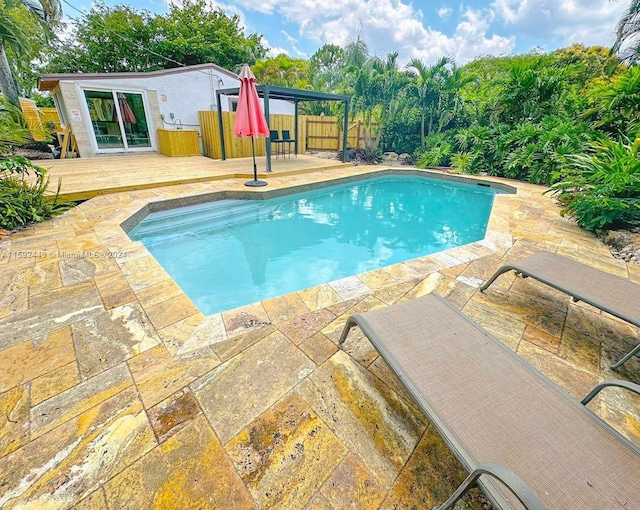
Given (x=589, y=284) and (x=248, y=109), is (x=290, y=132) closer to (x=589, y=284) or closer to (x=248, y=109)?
(x=248, y=109)

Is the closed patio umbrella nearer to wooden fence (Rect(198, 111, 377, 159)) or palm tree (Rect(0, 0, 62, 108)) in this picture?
wooden fence (Rect(198, 111, 377, 159))

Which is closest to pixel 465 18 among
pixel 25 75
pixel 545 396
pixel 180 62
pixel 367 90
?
pixel 367 90

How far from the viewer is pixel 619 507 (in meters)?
0.90

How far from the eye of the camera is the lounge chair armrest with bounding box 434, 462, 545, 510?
31.6 inches

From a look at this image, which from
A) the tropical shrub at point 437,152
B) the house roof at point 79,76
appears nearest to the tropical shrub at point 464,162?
the tropical shrub at point 437,152

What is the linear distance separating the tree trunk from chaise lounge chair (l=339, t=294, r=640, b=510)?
14332 mm

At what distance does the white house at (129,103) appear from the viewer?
320 inches

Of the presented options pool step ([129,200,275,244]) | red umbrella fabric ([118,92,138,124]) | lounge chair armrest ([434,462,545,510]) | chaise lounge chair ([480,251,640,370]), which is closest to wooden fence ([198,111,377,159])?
red umbrella fabric ([118,92,138,124])

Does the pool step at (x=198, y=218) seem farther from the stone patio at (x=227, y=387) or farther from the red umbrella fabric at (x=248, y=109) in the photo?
the stone patio at (x=227, y=387)

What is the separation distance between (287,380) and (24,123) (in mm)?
5373

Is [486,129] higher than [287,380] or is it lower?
higher

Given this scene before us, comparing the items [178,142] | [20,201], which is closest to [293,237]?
[20,201]

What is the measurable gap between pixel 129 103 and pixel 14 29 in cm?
378

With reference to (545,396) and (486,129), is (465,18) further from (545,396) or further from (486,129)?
(545,396)
